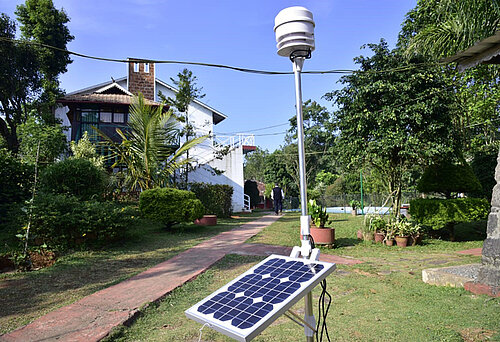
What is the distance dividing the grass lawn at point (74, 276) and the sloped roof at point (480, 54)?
19.3 feet

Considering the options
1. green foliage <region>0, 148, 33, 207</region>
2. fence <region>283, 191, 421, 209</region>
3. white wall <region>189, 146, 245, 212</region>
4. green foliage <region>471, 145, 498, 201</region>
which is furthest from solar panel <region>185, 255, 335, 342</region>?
fence <region>283, 191, 421, 209</region>

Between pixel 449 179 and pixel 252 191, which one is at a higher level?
pixel 449 179

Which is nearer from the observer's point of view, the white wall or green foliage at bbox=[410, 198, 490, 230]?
green foliage at bbox=[410, 198, 490, 230]

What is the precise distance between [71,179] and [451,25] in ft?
31.6

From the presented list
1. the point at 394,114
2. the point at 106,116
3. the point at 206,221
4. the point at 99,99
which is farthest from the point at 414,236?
the point at 106,116

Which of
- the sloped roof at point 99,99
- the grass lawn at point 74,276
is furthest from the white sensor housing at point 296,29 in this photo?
the sloped roof at point 99,99

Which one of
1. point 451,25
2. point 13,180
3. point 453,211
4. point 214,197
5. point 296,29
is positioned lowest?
point 453,211

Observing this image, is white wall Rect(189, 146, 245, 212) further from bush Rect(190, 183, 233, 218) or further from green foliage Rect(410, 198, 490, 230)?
green foliage Rect(410, 198, 490, 230)

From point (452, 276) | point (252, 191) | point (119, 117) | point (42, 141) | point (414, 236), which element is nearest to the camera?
point (452, 276)

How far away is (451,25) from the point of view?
23.9ft

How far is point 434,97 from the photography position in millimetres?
8273

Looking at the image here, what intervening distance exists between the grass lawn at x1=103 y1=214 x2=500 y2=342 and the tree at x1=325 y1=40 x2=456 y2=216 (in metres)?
3.50

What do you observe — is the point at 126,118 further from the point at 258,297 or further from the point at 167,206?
the point at 258,297

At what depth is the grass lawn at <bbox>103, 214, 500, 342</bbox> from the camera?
2.93 metres
